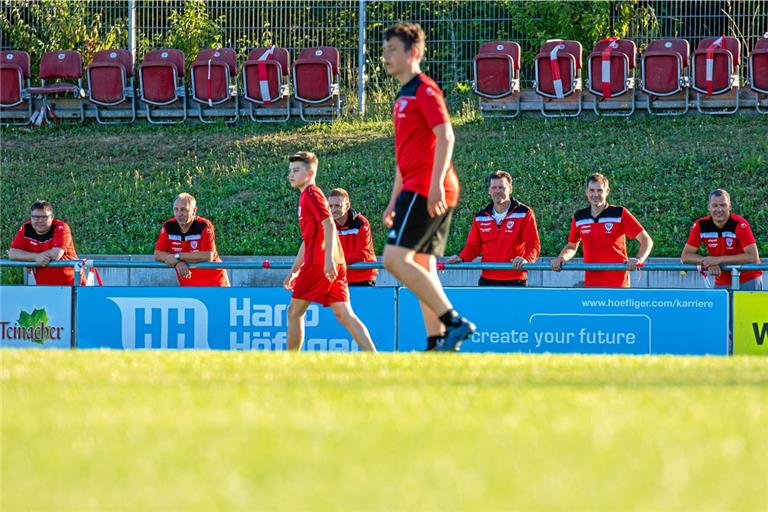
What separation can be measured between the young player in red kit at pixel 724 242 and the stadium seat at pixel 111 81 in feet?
50.4

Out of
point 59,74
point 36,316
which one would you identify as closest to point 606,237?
point 36,316

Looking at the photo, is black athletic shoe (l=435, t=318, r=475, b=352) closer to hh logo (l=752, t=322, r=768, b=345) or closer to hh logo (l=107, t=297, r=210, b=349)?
hh logo (l=752, t=322, r=768, b=345)

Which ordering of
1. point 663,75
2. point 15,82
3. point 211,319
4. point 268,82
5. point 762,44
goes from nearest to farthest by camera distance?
Answer: 1. point 211,319
2. point 663,75
3. point 762,44
4. point 268,82
5. point 15,82

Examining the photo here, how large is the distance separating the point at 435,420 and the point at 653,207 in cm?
1444

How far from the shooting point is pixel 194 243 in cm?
1346

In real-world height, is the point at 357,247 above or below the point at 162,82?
below

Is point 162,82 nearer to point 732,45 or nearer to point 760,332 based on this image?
point 732,45

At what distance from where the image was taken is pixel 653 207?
18.7 m

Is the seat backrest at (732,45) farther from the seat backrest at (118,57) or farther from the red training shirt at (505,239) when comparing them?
the red training shirt at (505,239)

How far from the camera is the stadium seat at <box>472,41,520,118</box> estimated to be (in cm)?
2358

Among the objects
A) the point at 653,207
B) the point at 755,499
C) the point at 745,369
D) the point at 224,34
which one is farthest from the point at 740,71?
the point at 755,499

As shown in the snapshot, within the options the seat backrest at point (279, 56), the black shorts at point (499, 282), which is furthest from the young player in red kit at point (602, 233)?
the seat backrest at point (279, 56)

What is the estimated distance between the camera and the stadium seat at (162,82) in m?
24.9

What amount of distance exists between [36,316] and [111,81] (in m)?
13.2
